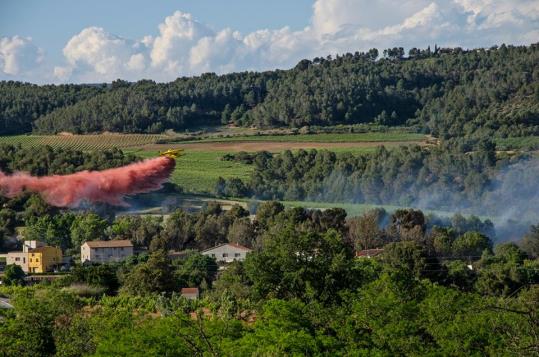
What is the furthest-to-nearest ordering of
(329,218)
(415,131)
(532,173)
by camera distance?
(415,131), (532,173), (329,218)

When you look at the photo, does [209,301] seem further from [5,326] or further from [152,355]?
[152,355]

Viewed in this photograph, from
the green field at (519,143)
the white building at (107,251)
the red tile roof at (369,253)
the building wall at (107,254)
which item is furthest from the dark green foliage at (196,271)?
the green field at (519,143)

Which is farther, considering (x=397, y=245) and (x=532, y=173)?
(x=532, y=173)

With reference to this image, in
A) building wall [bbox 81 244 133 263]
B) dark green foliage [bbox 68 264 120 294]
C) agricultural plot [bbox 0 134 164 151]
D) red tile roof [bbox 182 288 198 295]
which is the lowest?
building wall [bbox 81 244 133 263]

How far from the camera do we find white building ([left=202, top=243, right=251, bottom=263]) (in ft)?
257

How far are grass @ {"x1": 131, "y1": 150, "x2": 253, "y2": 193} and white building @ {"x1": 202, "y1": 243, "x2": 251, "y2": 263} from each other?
2212 centimetres

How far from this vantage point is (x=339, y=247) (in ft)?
181

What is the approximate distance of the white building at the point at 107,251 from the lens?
79375 mm

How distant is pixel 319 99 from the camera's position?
148375 mm

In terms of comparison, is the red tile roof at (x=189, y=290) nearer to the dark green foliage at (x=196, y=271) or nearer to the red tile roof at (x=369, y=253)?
the dark green foliage at (x=196, y=271)

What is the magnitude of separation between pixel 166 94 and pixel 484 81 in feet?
140

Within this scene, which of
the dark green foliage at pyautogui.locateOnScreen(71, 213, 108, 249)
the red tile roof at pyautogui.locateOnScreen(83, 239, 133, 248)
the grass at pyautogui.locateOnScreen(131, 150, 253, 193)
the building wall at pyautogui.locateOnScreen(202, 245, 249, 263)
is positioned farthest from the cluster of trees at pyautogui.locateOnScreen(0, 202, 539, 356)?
the grass at pyautogui.locateOnScreen(131, 150, 253, 193)

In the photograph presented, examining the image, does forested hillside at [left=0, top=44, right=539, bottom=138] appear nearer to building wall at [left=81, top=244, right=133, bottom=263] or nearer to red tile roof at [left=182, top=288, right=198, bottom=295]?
building wall at [left=81, top=244, right=133, bottom=263]

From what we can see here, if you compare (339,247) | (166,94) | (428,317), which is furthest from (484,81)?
(428,317)
